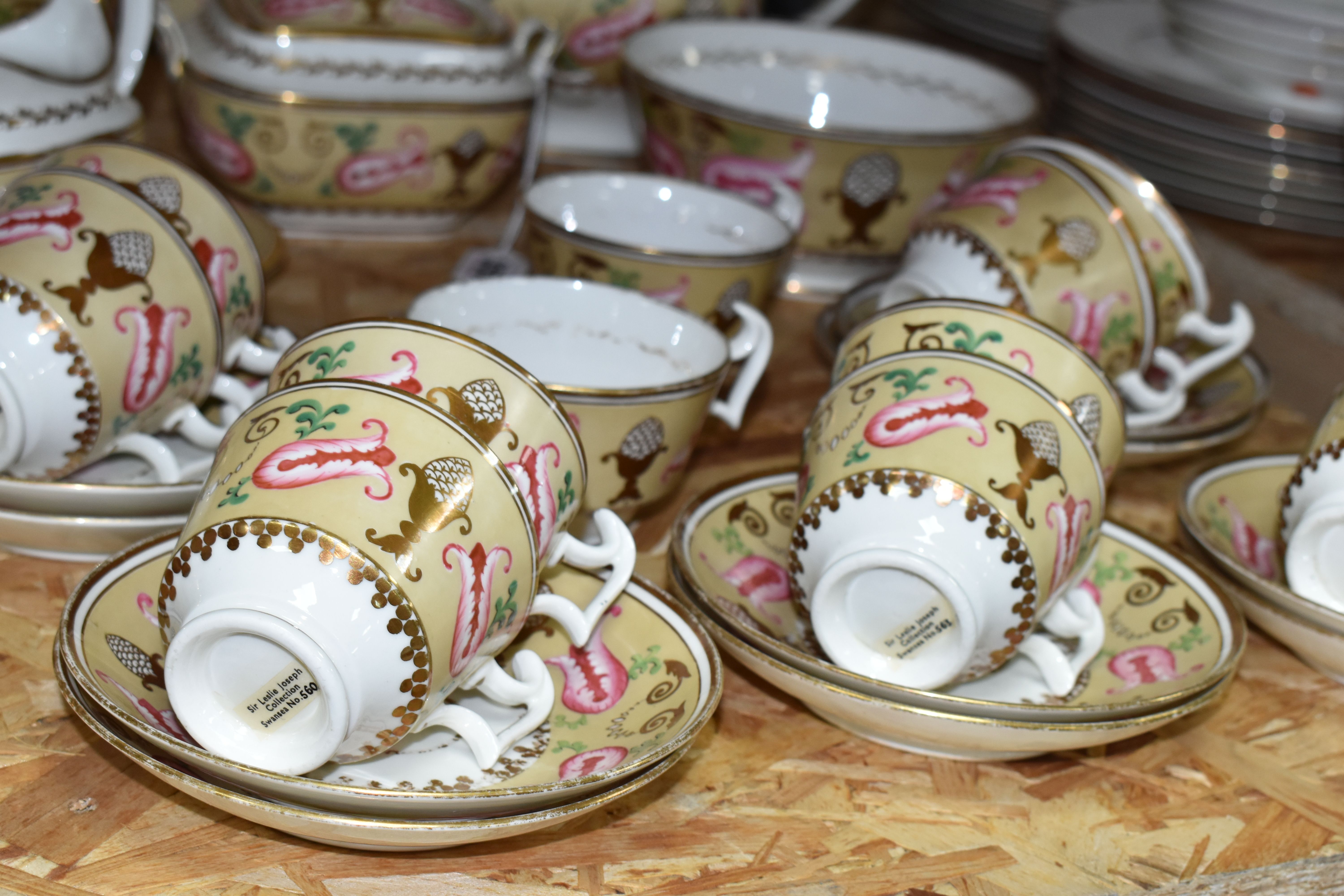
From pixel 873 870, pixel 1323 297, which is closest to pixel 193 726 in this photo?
pixel 873 870

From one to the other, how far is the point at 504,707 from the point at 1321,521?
47 cm

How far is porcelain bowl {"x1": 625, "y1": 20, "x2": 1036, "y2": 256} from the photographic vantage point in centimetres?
113

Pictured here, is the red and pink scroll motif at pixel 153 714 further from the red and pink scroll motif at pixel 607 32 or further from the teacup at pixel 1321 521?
the red and pink scroll motif at pixel 607 32

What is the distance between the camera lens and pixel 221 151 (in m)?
1.12

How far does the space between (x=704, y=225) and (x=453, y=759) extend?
60cm

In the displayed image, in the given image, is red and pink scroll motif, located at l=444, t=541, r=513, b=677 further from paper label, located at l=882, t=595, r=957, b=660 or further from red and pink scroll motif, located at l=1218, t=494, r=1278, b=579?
red and pink scroll motif, located at l=1218, t=494, r=1278, b=579

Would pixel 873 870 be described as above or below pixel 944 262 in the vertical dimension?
below

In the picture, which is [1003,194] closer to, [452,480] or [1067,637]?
[1067,637]

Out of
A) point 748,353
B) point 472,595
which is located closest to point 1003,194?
point 748,353

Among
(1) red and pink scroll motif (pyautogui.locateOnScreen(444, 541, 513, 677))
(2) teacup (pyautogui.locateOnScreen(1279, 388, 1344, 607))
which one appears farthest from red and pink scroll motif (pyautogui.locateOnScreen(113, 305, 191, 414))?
(2) teacup (pyautogui.locateOnScreen(1279, 388, 1344, 607))

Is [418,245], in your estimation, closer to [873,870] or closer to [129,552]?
[129,552]

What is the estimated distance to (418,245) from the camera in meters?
1.22

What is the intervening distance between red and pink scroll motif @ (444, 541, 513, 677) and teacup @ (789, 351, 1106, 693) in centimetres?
18

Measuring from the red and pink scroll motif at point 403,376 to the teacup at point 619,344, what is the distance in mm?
221
